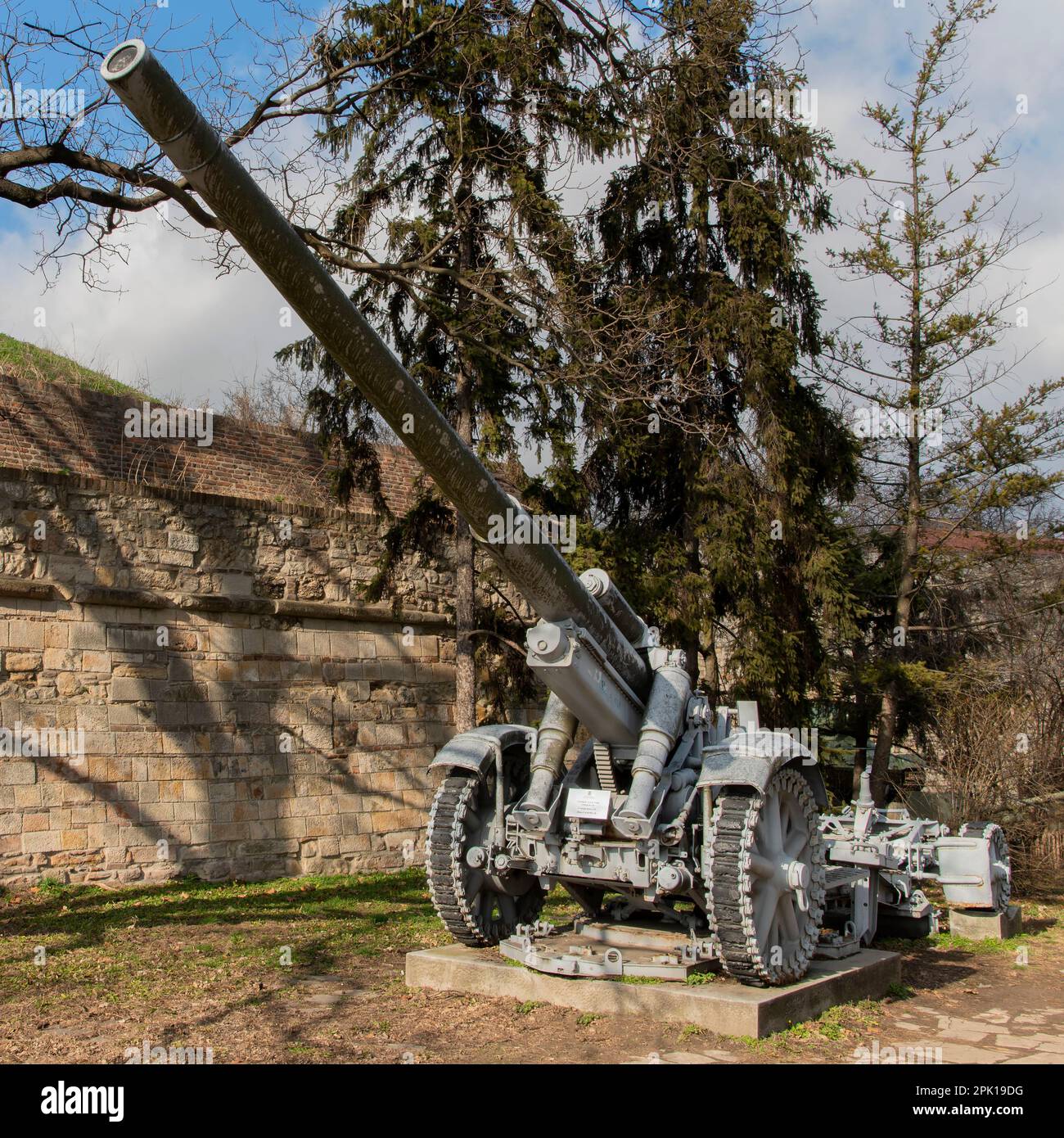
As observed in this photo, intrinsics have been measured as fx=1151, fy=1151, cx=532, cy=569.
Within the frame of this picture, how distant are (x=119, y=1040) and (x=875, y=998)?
416 centimetres

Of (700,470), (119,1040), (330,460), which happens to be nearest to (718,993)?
(119,1040)

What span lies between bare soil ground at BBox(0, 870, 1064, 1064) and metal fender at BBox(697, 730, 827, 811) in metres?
1.24

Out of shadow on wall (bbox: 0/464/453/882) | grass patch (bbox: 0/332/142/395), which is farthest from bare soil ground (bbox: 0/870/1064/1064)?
→ grass patch (bbox: 0/332/142/395)

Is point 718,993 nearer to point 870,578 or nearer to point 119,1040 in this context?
point 119,1040

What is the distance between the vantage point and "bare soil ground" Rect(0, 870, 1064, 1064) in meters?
5.37

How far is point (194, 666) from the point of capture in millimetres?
10688

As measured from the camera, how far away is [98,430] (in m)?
12.2

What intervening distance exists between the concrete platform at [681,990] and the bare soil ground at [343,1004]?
81mm

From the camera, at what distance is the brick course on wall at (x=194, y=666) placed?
31.9 ft
